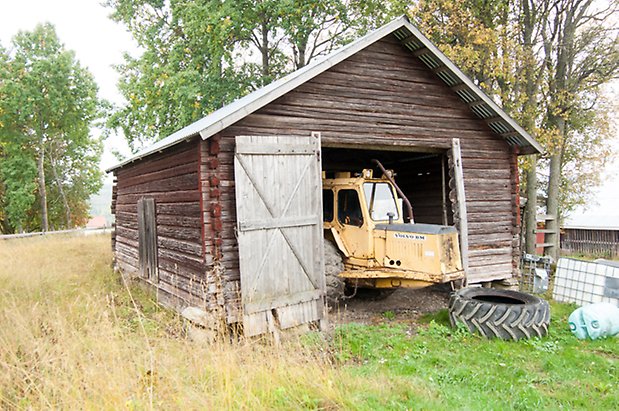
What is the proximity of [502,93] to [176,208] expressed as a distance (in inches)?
430

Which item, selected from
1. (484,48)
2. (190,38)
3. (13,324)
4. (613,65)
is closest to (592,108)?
(613,65)

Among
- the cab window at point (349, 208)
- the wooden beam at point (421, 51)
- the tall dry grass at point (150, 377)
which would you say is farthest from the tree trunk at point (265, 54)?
the tall dry grass at point (150, 377)

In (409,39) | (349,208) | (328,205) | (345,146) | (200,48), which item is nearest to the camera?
(345,146)

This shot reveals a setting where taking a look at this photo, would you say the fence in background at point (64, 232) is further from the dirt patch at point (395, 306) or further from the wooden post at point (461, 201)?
the wooden post at point (461, 201)

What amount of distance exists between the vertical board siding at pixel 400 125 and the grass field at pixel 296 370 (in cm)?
264

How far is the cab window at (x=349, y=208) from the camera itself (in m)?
9.20

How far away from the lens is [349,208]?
30.7 ft

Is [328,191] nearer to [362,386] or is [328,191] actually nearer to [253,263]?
[253,263]

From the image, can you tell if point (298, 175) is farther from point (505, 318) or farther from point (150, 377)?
point (150, 377)

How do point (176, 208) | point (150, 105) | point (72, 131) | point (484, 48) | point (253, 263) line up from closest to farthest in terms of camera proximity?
point (253, 263) → point (176, 208) → point (484, 48) → point (150, 105) → point (72, 131)

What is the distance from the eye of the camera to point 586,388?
5.26m

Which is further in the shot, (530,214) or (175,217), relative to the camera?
(530,214)

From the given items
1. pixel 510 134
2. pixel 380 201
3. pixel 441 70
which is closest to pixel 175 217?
pixel 380 201

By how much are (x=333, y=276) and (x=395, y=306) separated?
1.71m
